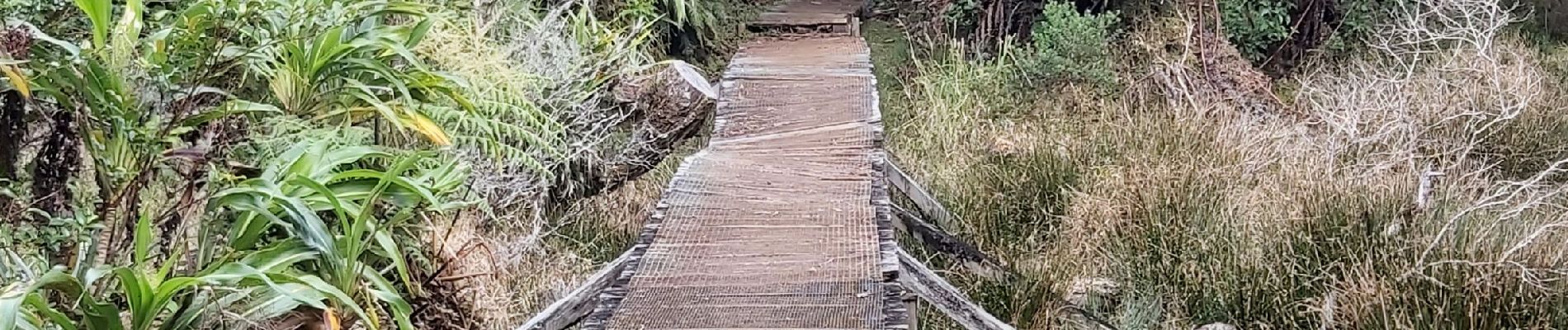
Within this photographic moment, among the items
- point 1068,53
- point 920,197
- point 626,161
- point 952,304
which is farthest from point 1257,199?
point 1068,53

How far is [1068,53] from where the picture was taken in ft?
20.9

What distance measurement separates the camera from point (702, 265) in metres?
2.94

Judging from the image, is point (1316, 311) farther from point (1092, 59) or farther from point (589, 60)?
point (1092, 59)

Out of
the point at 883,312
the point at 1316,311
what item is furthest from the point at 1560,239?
the point at 883,312

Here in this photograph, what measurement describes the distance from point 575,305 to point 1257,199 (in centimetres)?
237

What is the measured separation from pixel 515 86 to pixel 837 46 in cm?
301

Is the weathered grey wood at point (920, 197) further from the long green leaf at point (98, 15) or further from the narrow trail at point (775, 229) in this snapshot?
the long green leaf at point (98, 15)

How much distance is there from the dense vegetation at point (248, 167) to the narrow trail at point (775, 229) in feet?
1.42

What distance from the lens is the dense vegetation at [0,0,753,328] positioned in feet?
7.34

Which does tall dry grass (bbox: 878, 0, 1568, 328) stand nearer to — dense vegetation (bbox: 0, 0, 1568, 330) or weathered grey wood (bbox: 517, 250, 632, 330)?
dense vegetation (bbox: 0, 0, 1568, 330)

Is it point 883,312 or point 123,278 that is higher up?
point 123,278

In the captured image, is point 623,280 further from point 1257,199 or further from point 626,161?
point 1257,199

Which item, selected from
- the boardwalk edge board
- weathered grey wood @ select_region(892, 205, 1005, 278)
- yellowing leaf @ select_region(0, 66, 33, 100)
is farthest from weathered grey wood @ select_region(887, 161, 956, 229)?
yellowing leaf @ select_region(0, 66, 33, 100)

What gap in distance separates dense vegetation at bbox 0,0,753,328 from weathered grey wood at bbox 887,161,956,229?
46.7 inches
